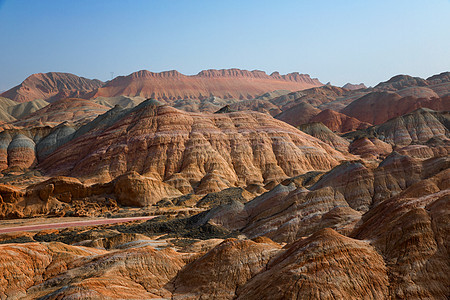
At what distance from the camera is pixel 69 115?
15150cm

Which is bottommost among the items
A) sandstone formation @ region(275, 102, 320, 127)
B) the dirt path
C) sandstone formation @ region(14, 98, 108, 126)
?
the dirt path

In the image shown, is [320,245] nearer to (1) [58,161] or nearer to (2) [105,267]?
(2) [105,267]

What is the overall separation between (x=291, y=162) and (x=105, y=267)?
57.3 metres

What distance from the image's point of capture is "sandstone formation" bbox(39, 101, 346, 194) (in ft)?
220

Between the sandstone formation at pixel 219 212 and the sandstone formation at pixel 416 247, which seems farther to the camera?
the sandstone formation at pixel 219 212

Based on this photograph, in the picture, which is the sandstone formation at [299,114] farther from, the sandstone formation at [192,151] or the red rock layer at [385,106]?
the sandstone formation at [192,151]

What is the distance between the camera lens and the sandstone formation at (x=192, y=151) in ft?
220

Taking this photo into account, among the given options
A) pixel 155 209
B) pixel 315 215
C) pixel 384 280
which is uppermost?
pixel 384 280

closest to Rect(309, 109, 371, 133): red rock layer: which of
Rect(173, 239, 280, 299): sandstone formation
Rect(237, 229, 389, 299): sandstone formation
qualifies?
Rect(173, 239, 280, 299): sandstone formation

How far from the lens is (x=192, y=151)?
69312mm

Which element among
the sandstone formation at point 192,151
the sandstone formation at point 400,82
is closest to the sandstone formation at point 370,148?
the sandstone formation at point 192,151

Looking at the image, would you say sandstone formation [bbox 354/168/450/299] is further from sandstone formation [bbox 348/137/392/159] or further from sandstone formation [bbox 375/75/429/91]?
sandstone formation [bbox 375/75/429/91]

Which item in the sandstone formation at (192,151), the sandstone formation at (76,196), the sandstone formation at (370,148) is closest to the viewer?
the sandstone formation at (76,196)

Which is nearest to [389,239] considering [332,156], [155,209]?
[155,209]
